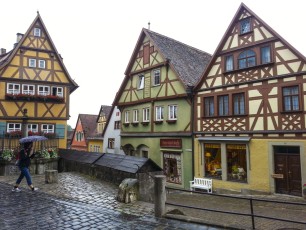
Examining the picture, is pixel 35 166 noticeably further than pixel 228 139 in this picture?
Yes

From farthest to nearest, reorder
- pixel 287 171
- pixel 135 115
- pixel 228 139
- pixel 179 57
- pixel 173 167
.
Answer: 1. pixel 135 115
2. pixel 179 57
3. pixel 173 167
4. pixel 228 139
5. pixel 287 171

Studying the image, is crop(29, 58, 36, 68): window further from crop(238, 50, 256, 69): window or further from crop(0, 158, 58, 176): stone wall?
crop(238, 50, 256, 69): window

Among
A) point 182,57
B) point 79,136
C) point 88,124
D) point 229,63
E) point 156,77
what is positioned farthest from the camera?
point 79,136

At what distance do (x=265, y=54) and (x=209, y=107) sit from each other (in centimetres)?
462

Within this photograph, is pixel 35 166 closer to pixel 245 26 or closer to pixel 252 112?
pixel 252 112

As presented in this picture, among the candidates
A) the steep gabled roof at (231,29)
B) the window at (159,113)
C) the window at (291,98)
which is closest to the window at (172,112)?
the window at (159,113)

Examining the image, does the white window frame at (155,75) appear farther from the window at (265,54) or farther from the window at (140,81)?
the window at (265,54)

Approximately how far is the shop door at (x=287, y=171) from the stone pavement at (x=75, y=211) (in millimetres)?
A: 8744

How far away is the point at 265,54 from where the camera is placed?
1589 centimetres

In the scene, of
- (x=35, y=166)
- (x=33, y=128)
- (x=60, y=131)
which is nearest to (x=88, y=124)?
(x=60, y=131)

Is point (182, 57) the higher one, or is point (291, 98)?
point (182, 57)

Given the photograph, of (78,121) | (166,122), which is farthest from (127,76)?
(78,121)

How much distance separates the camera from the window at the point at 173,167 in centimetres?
1981

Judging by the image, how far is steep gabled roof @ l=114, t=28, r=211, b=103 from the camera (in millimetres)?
20481
